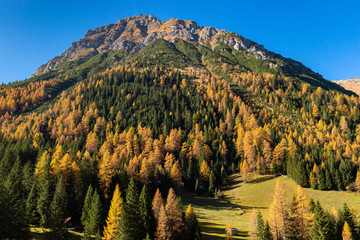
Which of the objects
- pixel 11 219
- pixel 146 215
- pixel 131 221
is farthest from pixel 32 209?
pixel 146 215

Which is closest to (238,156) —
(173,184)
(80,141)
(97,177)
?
(173,184)

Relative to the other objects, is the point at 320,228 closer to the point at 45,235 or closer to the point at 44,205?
the point at 45,235

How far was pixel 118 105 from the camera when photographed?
171875 mm

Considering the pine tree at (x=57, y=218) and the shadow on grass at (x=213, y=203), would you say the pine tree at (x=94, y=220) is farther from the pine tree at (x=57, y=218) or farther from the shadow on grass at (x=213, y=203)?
the shadow on grass at (x=213, y=203)

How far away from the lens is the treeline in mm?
36594


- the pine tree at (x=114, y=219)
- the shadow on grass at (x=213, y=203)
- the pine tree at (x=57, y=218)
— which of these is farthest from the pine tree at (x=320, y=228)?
the pine tree at (x=57, y=218)

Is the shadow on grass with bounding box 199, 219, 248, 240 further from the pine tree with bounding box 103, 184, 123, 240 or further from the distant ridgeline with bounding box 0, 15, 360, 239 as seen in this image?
the pine tree with bounding box 103, 184, 123, 240

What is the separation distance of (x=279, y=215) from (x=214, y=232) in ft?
56.2

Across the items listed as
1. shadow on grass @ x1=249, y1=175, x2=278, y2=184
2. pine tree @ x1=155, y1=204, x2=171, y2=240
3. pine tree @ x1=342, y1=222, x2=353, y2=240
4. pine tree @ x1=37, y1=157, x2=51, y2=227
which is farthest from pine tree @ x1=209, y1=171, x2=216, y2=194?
pine tree @ x1=37, y1=157, x2=51, y2=227

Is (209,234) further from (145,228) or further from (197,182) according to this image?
(197,182)

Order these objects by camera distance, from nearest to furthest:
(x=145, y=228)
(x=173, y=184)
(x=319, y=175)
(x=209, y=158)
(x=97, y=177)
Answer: (x=145, y=228) < (x=97, y=177) < (x=319, y=175) < (x=173, y=184) < (x=209, y=158)

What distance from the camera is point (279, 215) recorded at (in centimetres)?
3816

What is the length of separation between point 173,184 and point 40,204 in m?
53.7

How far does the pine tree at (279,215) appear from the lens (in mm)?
37594
